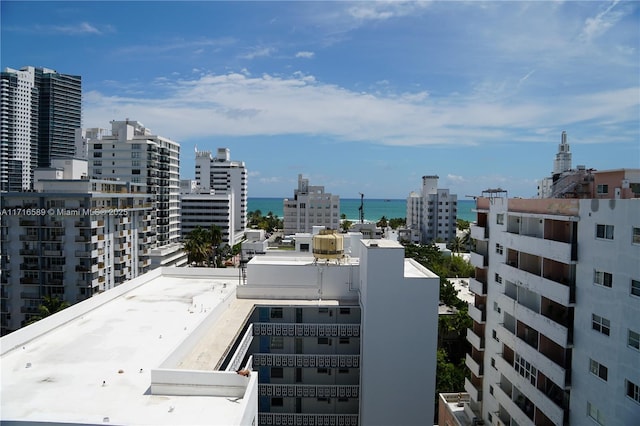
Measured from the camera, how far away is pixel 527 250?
74.1ft

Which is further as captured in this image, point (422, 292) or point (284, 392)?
point (284, 392)

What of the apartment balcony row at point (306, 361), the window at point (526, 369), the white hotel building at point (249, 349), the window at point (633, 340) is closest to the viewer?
the window at point (633, 340)

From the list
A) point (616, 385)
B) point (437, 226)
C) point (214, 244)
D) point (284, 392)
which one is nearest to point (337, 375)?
point (284, 392)

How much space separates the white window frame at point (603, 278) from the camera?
16922 millimetres

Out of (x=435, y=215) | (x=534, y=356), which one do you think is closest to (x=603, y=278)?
(x=534, y=356)

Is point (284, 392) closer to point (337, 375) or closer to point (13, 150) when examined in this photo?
point (337, 375)

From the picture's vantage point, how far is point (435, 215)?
12162 centimetres

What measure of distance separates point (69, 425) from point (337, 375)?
64.6 feet

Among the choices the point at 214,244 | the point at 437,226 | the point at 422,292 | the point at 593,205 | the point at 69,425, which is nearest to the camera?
the point at 69,425

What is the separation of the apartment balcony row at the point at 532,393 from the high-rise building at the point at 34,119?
409 feet

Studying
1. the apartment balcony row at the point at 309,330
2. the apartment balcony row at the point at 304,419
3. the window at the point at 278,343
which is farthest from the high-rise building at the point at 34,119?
the apartment balcony row at the point at 304,419

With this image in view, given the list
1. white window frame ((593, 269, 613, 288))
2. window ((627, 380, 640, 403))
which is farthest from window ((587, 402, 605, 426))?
white window frame ((593, 269, 613, 288))

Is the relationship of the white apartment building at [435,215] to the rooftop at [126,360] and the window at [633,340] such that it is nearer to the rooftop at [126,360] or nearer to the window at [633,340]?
the rooftop at [126,360]

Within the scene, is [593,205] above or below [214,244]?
above
